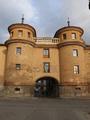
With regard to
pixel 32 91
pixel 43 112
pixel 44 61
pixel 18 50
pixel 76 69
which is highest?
pixel 18 50

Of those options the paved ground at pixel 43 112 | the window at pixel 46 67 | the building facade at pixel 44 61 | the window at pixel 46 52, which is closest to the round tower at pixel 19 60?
the building facade at pixel 44 61

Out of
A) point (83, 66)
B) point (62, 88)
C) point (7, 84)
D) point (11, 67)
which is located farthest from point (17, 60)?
point (83, 66)

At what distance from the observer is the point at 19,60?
41.6m

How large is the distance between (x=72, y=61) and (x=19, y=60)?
10244 mm

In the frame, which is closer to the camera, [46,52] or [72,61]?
[72,61]

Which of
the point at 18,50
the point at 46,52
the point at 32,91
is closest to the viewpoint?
the point at 32,91

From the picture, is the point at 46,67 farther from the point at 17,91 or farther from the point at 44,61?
the point at 17,91

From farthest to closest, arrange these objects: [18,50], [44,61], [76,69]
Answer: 1. [44,61]
2. [76,69]
3. [18,50]

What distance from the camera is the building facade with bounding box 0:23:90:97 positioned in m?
41.3

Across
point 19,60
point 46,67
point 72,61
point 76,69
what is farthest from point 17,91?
point 76,69

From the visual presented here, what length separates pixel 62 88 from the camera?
42219mm

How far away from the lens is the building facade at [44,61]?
41.3 metres

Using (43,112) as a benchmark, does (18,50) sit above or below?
above

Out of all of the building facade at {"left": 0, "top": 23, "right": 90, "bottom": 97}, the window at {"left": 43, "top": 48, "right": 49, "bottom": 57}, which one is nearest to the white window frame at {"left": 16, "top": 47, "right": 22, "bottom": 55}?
the building facade at {"left": 0, "top": 23, "right": 90, "bottom": 97}
